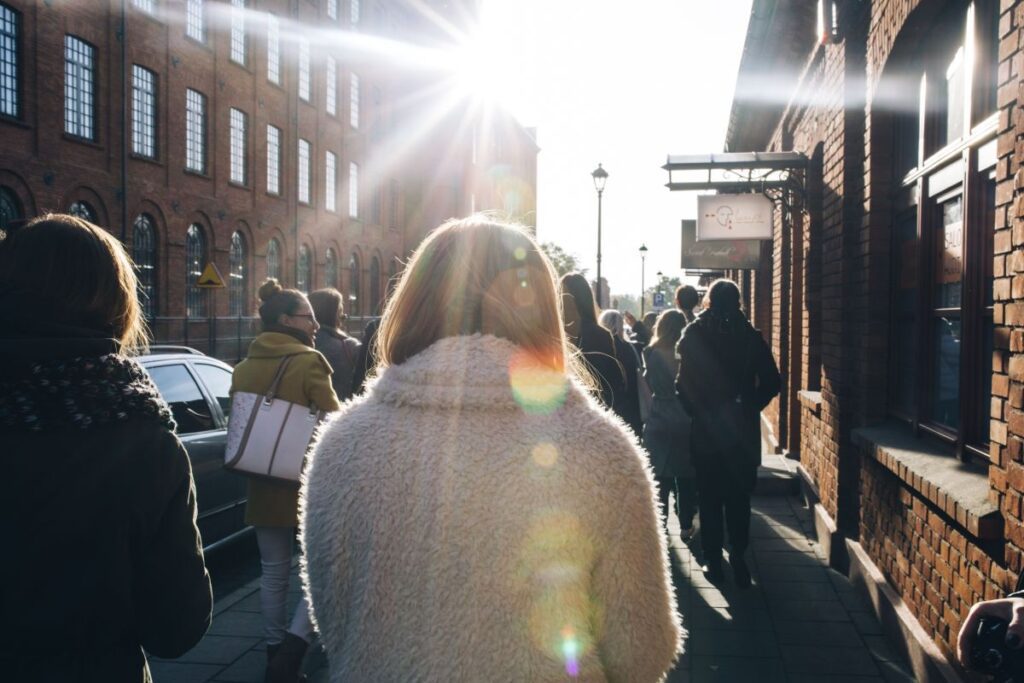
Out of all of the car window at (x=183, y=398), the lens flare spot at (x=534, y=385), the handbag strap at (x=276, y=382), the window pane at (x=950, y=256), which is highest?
the window pane at (x=950, y=256)

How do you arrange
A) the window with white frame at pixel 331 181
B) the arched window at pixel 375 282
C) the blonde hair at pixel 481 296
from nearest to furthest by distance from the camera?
the blonde hair at pixel 481 296 → the window with white frame at pixel 331 181 → the arched window at pixel 375 282

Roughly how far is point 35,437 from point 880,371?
524 centimetres

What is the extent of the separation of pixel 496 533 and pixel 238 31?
31149 millimetres

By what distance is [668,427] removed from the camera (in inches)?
276

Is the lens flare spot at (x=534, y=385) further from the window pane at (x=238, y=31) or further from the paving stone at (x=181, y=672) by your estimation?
the window pane at (x=238, y=31)

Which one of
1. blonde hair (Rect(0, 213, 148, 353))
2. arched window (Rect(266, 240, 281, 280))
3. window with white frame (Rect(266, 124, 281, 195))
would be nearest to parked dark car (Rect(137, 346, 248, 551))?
blonde hair (Rect(0, 213, 148, 353))

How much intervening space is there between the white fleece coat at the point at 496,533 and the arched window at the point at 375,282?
134 feet

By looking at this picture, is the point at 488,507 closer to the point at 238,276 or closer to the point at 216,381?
the point at 216,381

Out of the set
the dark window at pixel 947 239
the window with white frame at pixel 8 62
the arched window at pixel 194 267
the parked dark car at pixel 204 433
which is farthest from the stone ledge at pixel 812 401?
the arched window at pixel 194 267

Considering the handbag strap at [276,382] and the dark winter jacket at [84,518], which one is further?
the handbag strap at [276,382]

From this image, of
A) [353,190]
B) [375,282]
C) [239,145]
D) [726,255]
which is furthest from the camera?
[375,282]

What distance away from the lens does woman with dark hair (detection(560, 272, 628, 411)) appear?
584 cm

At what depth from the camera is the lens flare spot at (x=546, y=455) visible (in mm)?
1688

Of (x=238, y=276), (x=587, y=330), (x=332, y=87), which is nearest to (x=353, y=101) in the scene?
(x=332, y=87)
